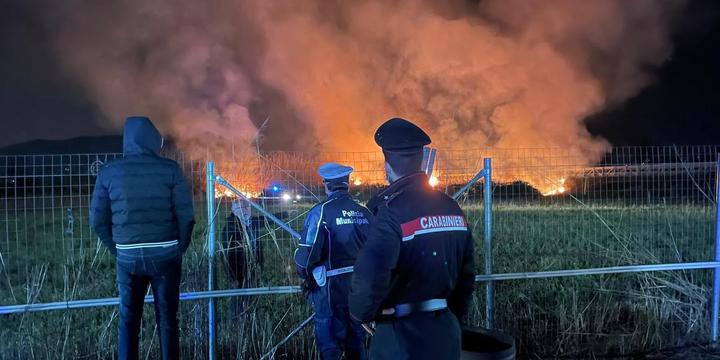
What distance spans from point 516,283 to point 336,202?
377cm

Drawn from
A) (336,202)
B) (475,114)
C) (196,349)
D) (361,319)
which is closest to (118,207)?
(336,202)

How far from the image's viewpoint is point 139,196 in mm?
4156

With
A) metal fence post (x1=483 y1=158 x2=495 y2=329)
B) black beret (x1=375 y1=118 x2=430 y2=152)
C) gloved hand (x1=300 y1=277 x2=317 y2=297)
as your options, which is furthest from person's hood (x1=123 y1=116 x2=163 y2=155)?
metal fence post (x1=483 y1=158 x2=495 y2=329)

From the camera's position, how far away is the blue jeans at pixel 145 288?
13.7ft

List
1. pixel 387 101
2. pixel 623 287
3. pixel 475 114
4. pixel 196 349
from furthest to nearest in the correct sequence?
1. pixel 387 101
2. pixel 475 114
3. pixel 623 287
4. pixel 196 349

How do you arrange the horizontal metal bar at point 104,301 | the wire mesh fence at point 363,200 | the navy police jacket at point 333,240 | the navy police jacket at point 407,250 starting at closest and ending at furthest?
the navy police jacket at point 407,250, the navy police jacket at point 333,240, the horizontal metal bar at point 104,301, the wire mesh fence at point 363,200

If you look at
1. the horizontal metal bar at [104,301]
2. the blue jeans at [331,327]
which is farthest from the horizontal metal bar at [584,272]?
the horizontal metal bar at [104,301]

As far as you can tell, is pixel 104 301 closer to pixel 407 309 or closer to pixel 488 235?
pixel 407 309

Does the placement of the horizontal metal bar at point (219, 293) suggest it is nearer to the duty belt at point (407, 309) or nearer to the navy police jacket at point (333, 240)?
the navy police jacket at point (333, 240)

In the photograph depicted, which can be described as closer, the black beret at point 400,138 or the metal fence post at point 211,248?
the black beret at point 400,138

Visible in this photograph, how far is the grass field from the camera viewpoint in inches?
223

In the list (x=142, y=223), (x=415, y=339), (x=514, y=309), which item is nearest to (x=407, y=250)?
(x=415, y=339)

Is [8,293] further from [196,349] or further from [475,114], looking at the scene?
[475,114]

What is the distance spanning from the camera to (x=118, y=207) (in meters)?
4.16
